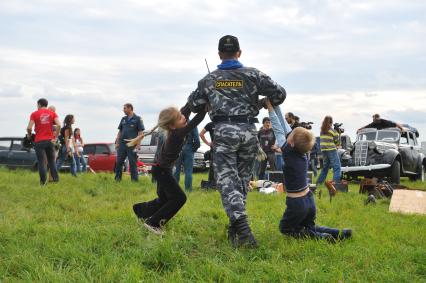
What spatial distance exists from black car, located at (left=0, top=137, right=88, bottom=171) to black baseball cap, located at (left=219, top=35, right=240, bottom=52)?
534 inches

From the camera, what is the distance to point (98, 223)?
6211 millimetres

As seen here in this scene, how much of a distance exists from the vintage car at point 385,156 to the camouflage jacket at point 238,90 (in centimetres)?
935

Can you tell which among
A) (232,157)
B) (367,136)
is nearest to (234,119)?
(232,157)

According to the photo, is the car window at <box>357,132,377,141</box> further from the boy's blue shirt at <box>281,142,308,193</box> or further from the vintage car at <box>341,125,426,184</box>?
the boy's blue shirt at <box>281,142,308,193</box>

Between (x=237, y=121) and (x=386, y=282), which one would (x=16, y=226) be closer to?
(x=237, y=121)

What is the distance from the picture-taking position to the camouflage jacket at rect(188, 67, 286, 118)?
509 centimetres

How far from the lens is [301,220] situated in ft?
17.3

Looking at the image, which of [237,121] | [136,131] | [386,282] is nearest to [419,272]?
[386,282]

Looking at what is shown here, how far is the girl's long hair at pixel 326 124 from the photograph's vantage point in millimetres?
12237

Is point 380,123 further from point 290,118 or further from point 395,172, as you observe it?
point 290,118

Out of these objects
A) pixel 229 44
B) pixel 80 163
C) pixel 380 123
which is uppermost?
pixel 229 44

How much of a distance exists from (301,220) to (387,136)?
1156 cm

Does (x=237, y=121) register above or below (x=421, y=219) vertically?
above

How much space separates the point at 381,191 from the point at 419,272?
5714 millimetres
